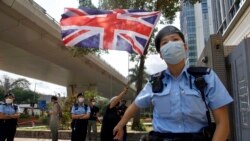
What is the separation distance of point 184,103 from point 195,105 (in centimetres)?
6

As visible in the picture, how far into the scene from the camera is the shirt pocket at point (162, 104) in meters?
2.18

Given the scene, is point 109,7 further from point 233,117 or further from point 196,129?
point 196,129

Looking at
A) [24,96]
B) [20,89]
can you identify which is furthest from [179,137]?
[20,89]

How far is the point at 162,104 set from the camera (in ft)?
7.22

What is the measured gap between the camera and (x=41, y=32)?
22.5 m

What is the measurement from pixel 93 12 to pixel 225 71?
3085mm

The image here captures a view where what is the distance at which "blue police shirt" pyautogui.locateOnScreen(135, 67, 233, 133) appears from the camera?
2098 millimetres

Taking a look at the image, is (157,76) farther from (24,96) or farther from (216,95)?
(24,96)

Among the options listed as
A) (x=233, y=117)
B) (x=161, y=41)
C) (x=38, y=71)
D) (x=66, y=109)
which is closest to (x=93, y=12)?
(x=233, y=117)

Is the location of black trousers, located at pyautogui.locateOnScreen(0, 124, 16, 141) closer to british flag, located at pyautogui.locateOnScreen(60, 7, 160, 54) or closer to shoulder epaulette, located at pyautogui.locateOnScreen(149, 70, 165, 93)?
british flag, located at pyautogui.locateOnScreen(60, 7, 160, 54)

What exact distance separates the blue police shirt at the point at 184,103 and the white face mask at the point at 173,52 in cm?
8

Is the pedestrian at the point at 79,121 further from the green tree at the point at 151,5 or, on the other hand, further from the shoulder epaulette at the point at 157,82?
the shoulder epaulette at the point at 157,82

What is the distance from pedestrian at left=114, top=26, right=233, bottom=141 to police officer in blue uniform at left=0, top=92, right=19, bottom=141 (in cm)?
777

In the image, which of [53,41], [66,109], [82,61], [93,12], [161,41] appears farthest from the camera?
[82,61]
